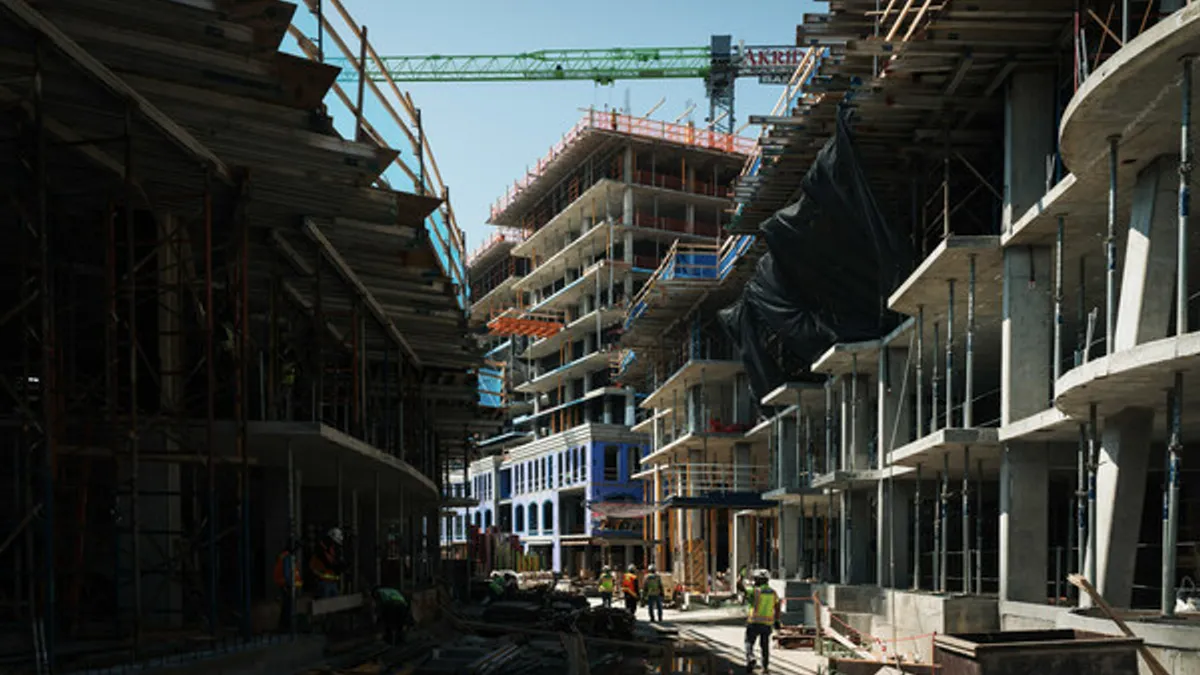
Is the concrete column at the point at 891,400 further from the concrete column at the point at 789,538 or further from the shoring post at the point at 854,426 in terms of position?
the concrete column at the point at 789,538

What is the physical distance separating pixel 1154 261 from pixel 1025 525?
6.67 metres

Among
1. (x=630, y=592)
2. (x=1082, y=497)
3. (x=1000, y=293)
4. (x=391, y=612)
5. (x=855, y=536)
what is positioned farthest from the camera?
(x=855, y=536)

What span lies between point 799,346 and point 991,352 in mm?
5111

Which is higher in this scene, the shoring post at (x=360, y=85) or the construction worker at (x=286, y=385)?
the shoring post at (x=360, y=85)

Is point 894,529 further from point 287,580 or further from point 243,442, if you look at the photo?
A: point 243,442

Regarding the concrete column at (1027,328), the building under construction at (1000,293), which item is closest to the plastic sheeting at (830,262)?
the building under construction at (1000,293)

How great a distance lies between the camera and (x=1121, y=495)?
15938 millimetres

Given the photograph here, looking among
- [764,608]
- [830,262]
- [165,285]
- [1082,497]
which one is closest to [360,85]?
[165,285]

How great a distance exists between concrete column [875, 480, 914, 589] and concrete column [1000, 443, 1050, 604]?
6.97 m

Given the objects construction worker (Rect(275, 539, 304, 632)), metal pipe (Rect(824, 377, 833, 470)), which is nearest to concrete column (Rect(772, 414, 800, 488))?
metal pipe (Rect(824, 377, 833, 470))

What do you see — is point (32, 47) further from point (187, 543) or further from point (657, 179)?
point (657, 179)

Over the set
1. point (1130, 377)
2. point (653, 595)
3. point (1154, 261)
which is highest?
point (1154, 261)

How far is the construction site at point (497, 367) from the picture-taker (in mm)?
12844

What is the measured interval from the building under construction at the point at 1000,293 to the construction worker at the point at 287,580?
9.13m
